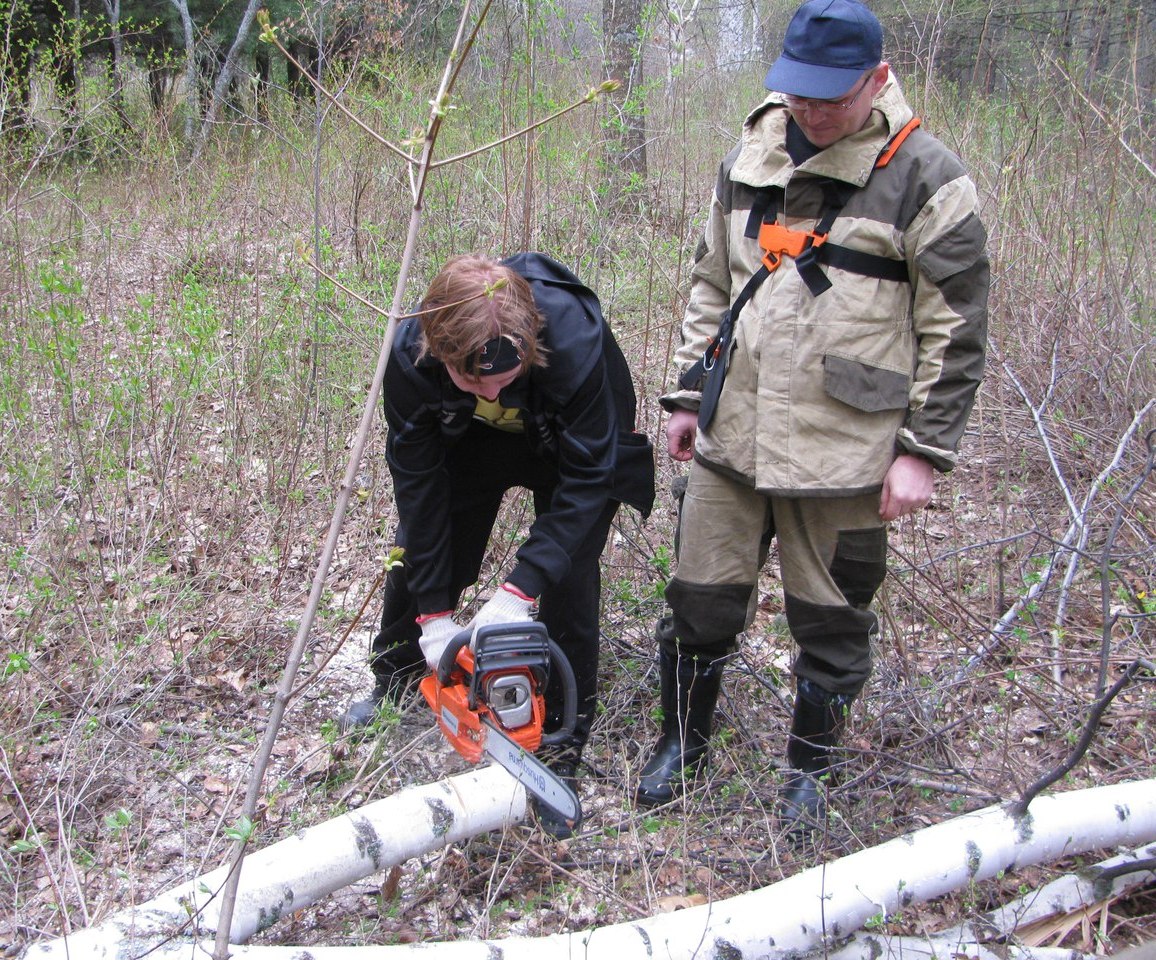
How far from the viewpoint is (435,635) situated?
2562 millimetres

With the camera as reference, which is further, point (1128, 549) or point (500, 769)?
point (1128, 549)

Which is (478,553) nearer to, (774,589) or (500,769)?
(500,769)

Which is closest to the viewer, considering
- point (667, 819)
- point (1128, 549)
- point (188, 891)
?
point (188, 891)

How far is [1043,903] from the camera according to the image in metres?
2.18

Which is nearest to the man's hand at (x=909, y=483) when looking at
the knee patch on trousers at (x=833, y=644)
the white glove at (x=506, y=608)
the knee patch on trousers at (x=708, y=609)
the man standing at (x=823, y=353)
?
the man standing at (x=823, y=353)

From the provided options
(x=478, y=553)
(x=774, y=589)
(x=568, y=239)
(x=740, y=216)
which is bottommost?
(x=774, y=589)

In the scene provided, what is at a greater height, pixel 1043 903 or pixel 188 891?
pixel 188 891

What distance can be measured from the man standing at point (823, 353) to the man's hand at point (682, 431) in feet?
0.11

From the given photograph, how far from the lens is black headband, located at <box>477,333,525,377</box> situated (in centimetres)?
221

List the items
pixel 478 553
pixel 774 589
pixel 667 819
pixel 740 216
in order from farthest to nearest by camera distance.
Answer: pixel 774 589 < pixel 478 553 < pixel 667 819 < pixel 740 216

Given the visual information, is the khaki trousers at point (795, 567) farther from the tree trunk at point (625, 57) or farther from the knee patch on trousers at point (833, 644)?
the tree trunk at point (625, 57)

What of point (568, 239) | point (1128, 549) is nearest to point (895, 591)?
point (1128, 549)

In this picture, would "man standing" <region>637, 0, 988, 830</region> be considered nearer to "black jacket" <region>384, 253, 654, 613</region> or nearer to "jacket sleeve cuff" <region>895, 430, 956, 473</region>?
"jacket sleeve cuff" <region>895, 430, 956, 473</region>

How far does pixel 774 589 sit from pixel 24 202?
3.99 meters
